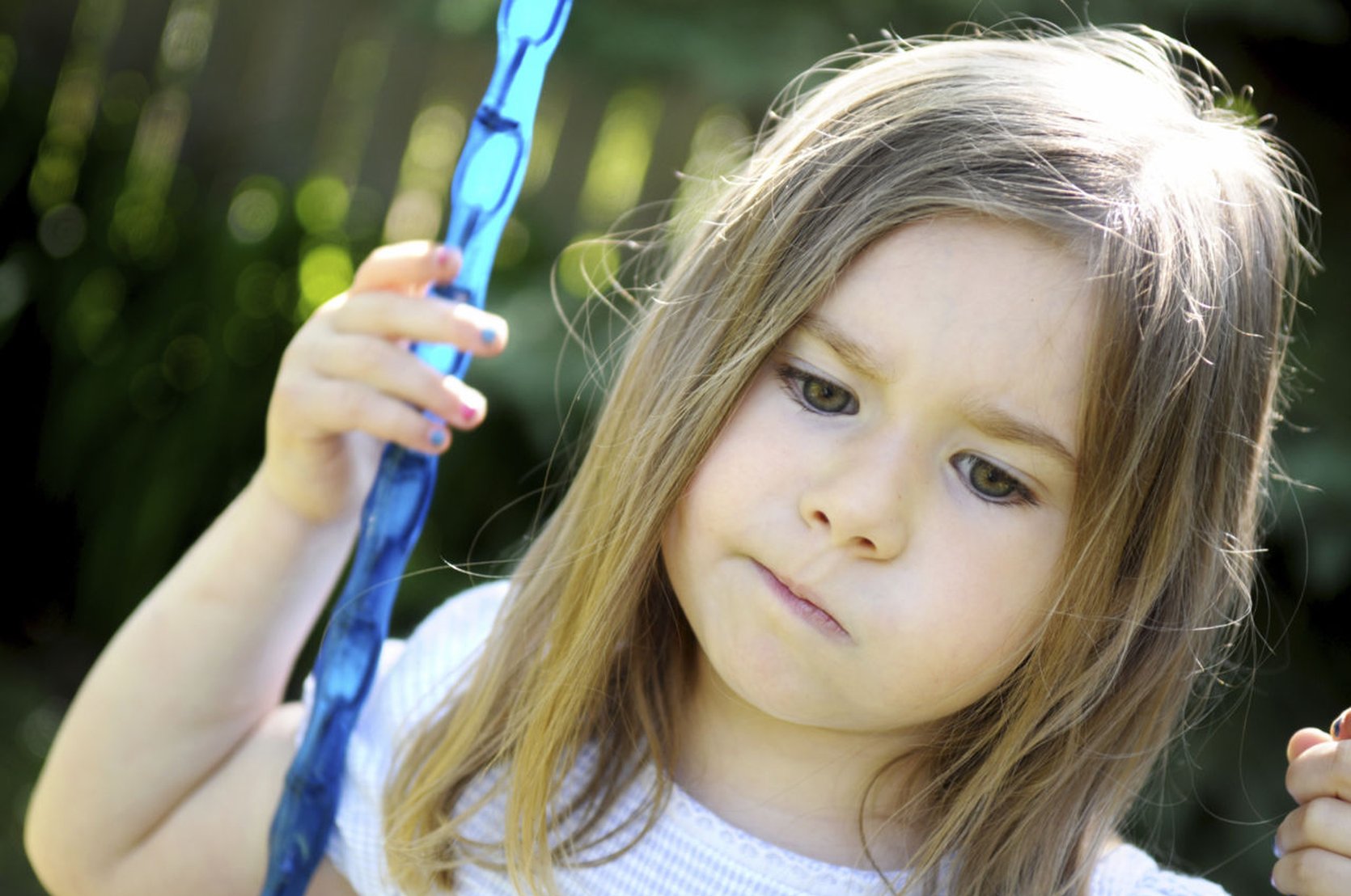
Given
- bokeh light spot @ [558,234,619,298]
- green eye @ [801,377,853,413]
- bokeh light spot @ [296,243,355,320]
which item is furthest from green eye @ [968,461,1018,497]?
bokeh light spot @ [296,243,355,320]

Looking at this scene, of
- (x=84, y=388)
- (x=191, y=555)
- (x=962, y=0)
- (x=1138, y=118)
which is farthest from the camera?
(x=84, y=388)

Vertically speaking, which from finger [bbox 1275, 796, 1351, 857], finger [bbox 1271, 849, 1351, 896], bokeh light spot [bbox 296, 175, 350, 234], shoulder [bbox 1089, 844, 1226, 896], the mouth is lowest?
bokeh light spot [bbox 296, 175, 350, 234]

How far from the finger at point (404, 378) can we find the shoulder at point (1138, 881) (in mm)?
657

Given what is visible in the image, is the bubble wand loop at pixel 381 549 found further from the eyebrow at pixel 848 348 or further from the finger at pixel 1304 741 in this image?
the finger at pixel 1304 741

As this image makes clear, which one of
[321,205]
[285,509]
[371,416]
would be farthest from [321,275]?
[371,416]

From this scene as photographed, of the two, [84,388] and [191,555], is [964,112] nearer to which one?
[191,555]

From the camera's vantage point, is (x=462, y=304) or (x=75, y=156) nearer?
(x=462, y=304)

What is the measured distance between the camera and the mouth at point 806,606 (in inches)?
38.9

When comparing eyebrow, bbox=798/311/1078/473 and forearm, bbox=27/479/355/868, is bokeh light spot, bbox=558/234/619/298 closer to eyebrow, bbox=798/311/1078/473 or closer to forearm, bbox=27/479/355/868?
forearm, bbox=27/479/355/868

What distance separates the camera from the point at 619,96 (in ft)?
11.0

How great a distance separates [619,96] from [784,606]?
101 inches

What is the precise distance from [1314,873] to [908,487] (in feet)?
1.40

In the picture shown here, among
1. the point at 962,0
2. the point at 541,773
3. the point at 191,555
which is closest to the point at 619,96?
the point at 962,0

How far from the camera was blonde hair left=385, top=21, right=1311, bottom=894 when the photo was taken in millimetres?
1029
